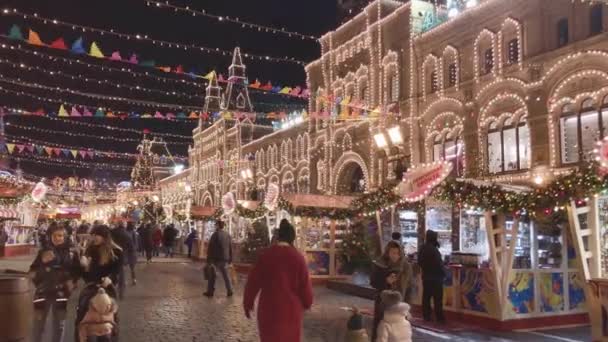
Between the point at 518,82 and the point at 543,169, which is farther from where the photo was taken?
the point at 518,82

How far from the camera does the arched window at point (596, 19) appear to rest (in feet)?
58.8

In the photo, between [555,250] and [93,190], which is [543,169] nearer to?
[555,250]

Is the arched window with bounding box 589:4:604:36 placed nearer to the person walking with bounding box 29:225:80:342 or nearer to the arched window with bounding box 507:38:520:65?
the arched window with bounding box 507:38:520:65

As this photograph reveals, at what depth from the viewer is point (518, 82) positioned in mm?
20422

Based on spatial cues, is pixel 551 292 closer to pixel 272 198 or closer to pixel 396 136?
pixel 396 136

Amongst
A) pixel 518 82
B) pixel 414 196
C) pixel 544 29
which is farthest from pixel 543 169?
pixel 414 196

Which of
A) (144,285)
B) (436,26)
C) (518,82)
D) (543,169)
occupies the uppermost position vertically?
(436,26)

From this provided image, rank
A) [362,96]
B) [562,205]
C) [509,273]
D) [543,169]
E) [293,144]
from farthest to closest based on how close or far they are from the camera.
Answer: [293,144] → [362,96] → [543,169] → [509,273] → [562,205]

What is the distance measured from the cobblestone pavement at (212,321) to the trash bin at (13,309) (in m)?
3.69

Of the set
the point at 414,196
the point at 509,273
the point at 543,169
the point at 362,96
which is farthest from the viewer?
the point at 362,96

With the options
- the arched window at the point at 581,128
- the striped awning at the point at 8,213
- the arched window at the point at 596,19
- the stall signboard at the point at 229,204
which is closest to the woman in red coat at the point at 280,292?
the arched window at the point at 581,128

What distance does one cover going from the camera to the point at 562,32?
19.3 meters

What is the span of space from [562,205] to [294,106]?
4320cm

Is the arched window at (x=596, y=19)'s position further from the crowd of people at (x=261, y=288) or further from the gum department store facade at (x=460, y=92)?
the crowd of people at (x=261, y=288)
